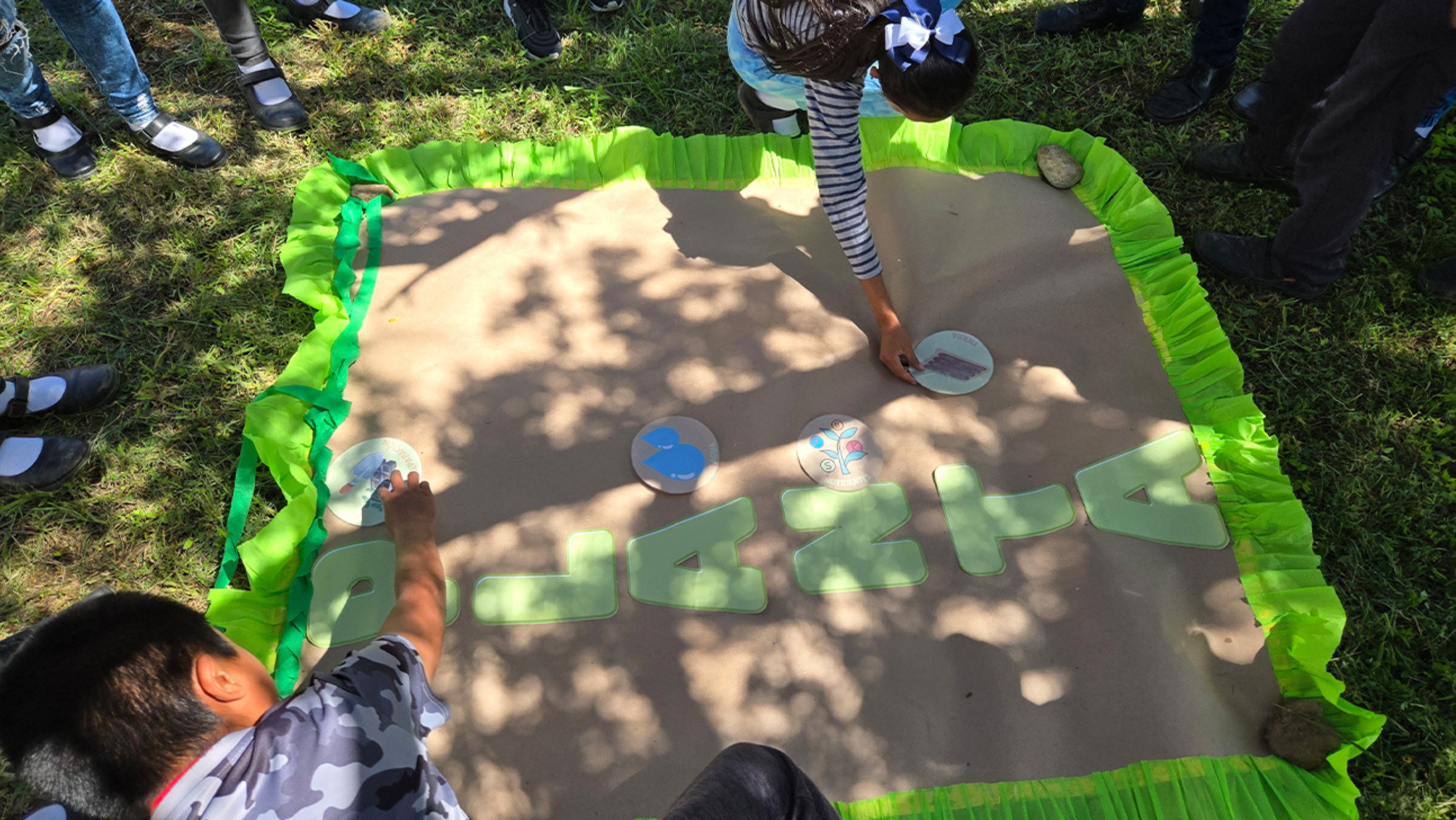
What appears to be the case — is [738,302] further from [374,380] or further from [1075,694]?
[1075,694]

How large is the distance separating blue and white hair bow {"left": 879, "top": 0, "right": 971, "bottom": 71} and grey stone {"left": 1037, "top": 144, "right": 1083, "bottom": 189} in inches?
46.9

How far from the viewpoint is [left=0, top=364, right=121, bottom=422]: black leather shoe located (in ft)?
9.02

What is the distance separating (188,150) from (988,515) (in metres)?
3.25

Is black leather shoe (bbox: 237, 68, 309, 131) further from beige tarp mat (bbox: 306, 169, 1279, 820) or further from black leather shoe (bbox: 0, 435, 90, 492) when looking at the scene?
black leather shoe (bbox: 0, 435, 90, 492)

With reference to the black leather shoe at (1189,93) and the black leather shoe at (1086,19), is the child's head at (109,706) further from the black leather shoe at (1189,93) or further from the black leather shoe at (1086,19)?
the black leather shoe at (1086,19)

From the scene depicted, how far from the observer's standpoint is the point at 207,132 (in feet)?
11.4

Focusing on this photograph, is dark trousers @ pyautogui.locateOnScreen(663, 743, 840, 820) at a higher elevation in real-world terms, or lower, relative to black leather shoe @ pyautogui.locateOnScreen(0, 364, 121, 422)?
higher

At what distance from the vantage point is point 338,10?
3.72m

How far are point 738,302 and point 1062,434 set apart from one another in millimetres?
1145

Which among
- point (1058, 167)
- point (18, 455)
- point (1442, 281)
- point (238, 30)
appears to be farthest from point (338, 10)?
point (1442, 281)

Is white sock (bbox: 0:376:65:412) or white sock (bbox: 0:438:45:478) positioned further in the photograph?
white sock (bbox: 0:376:65:412)

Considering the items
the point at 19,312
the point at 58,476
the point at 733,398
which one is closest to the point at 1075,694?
the point at 733,398

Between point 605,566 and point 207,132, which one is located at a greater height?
point 207,132

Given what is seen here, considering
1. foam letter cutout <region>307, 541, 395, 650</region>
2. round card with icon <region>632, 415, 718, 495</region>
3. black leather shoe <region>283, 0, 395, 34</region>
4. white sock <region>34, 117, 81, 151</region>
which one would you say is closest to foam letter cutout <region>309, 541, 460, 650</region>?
foam letter cutout <region>307, 541, 395, 650</region>
